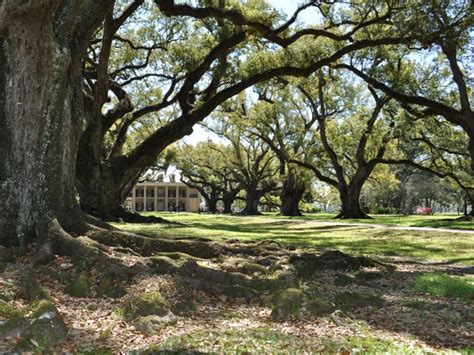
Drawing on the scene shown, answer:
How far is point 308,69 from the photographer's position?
1584 centimetres

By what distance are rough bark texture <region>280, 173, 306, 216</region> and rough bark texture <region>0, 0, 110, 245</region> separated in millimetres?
33886

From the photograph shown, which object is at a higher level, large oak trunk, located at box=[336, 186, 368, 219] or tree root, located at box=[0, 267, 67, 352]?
large oak trunk, located at box=[336, 186, 368, 219]

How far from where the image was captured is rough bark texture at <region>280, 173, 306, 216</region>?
4019 centimetres

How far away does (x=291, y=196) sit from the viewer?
40.5 m

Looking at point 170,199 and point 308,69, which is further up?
point 308,69

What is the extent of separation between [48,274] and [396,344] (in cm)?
411

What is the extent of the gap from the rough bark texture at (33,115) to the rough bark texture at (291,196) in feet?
111

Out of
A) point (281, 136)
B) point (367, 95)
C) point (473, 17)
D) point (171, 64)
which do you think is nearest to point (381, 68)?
point (473, 17)

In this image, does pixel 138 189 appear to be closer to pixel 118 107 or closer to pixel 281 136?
pixel 281 136

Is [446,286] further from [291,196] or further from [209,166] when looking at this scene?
[209,166]

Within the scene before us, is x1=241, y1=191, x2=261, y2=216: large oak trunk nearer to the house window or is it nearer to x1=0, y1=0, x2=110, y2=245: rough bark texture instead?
the house window

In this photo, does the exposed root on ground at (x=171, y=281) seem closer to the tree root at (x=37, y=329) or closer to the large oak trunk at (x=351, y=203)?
the tree root at (x=37, y=329)

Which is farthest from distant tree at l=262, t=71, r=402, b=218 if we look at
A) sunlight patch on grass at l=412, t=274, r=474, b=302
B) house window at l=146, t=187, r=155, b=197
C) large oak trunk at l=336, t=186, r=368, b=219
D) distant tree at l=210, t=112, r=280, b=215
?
house window at l=146, t=187, r=155, b=197

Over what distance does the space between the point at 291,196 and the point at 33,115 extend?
1380 inches
